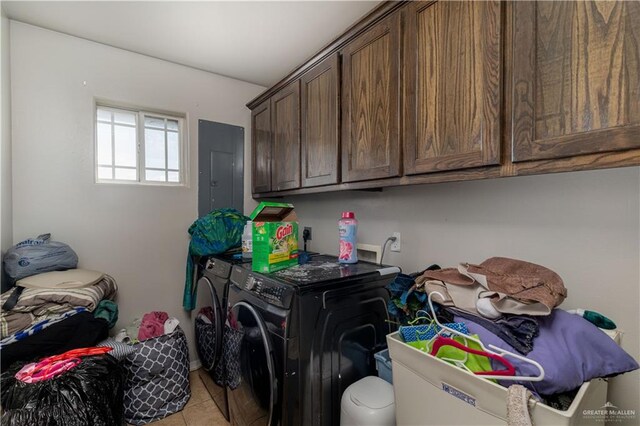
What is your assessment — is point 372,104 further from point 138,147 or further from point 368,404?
point 138,147

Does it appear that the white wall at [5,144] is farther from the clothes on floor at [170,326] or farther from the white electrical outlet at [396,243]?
the white electrical outlet at [396,243]

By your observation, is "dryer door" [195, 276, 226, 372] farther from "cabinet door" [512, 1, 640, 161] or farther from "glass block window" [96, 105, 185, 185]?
"cabinet door" [512, 1, 640, 161]

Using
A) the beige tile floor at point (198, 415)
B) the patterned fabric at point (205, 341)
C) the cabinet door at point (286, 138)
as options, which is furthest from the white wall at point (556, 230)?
the beige tile floor at point (198, 415)

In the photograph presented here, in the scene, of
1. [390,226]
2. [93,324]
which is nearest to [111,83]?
[93,324]

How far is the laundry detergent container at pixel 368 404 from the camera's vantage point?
106cm

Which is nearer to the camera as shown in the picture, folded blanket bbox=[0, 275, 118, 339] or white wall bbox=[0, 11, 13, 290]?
folded blanket bbox=[0, 275, 118, 339]

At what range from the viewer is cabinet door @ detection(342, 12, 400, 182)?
131 cm

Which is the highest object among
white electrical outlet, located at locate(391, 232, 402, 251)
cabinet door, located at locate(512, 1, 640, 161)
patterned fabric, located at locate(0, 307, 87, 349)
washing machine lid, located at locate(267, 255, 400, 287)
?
cabinet door, located at locate(512, 1, 640, 161)

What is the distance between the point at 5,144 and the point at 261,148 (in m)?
1.64

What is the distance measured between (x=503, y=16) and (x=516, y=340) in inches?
41.3

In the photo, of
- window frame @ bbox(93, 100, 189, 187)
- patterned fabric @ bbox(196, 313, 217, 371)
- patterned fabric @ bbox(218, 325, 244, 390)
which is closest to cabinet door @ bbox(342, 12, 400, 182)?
patterned fabric @ bbox(218, 325, 244, 390)

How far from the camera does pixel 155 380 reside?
185cm

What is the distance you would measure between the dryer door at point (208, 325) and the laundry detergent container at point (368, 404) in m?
0.90

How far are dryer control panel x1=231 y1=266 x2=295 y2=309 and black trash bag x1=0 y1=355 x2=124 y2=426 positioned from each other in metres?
0.75
